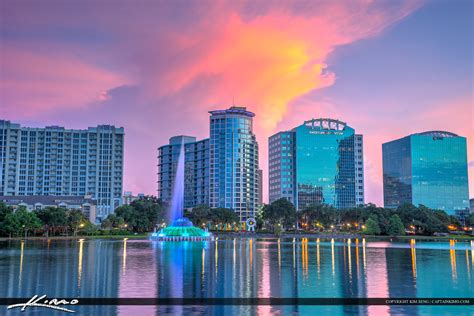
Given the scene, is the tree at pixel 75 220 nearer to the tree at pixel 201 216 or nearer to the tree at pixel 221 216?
the tree at pixel 201 216

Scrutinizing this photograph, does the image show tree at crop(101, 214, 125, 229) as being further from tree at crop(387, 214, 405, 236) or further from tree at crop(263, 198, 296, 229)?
tree at crop(387, 214, 405, 236)

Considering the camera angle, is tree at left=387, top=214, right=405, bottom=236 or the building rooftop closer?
tree at left=387, top=214, right=405, bottom=236

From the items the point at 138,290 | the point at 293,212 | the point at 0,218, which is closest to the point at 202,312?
the point at 138,290

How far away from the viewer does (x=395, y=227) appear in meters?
129

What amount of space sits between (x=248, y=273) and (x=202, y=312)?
12.5 metres

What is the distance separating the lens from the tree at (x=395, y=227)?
129 meters

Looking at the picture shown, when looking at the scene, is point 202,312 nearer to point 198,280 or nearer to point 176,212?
point 198,280

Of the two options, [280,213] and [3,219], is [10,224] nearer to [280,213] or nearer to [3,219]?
[3,219]

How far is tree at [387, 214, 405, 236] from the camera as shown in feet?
422

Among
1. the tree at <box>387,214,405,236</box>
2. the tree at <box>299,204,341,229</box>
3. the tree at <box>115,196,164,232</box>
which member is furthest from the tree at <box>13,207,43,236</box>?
the tree at <box>387,214,405,236</box>

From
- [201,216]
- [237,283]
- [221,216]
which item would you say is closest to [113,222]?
[201,216]

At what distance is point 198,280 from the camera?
2611cm

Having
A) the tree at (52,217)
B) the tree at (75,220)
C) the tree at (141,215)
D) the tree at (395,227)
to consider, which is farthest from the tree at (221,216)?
the tree at (52,217)

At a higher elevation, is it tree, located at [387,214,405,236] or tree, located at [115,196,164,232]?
tree, located at [115,196,164,232]
